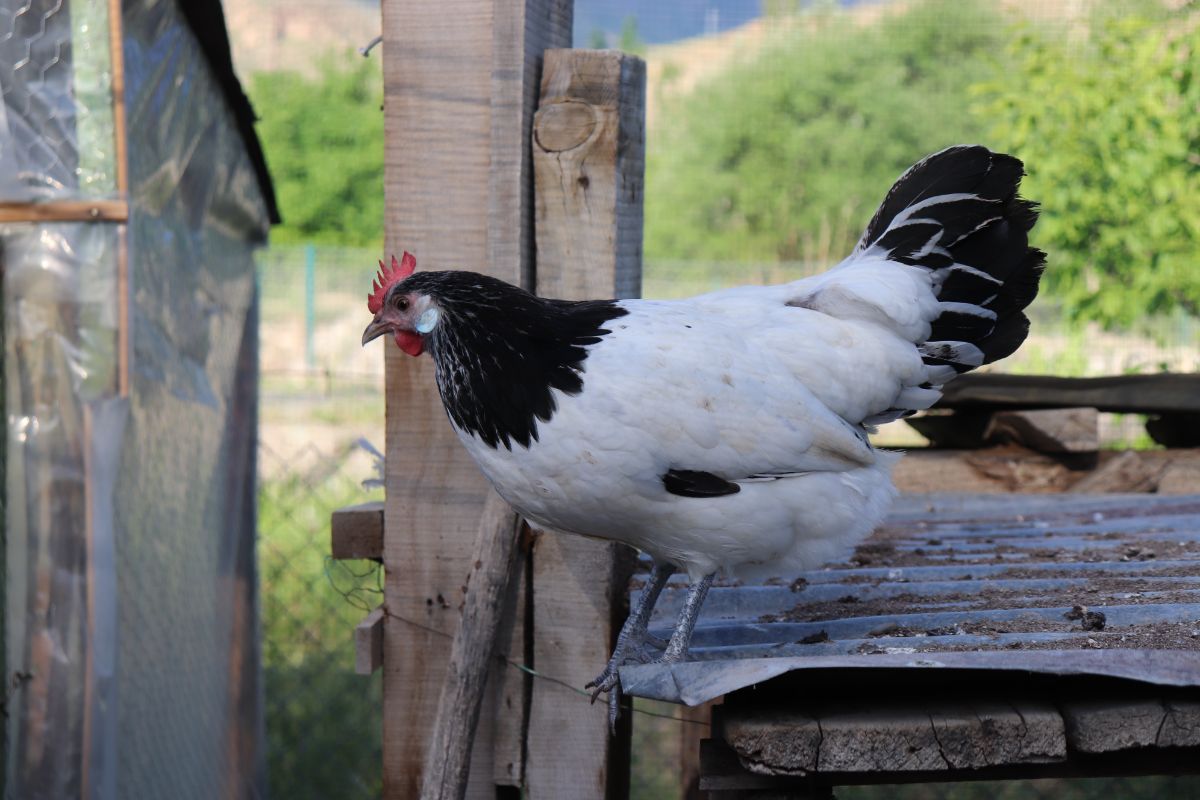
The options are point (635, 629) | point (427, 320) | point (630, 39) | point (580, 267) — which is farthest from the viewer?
point (630, 39)

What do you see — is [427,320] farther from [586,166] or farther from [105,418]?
[105,418]

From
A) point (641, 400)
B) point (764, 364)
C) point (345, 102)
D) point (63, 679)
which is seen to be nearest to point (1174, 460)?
point (764, 364)

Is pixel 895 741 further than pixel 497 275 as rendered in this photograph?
No

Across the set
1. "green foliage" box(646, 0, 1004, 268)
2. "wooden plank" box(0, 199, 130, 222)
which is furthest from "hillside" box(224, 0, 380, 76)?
"wooden plank" box(0, 199, 130, 222)

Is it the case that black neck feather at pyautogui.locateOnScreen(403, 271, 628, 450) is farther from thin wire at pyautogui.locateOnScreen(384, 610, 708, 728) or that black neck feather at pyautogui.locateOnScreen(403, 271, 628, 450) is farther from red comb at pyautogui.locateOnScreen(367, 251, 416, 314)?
thin wire at pyautogui.locateOnScreen(384, 610, 708, 728)

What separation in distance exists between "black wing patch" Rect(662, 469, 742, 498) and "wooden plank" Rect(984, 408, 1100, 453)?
2.11m

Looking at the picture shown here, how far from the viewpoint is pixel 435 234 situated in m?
2.64

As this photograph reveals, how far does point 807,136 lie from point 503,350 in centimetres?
1619

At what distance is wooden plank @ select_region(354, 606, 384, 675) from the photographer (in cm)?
264

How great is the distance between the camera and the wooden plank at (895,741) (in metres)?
1.81

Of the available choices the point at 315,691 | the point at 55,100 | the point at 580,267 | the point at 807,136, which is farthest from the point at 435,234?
the point at 807,136

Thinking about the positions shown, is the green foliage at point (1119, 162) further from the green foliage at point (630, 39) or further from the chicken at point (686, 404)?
the green foliage at point (630, 39)

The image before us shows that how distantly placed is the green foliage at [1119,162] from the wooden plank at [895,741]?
4629 mm

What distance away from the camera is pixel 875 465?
2.47 metres
